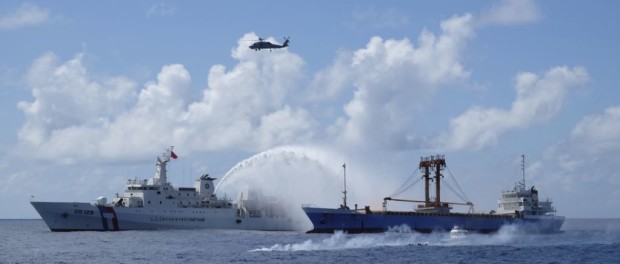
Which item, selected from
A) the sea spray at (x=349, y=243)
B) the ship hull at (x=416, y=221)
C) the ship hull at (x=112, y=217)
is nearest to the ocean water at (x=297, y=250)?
the sea spray at (x=349, y=243)

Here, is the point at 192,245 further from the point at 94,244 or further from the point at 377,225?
the point at 377,225

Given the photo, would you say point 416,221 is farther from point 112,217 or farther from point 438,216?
point 112,217

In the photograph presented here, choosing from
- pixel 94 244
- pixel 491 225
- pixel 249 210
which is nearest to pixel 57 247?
pixel 94 244

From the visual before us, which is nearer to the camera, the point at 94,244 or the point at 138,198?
the point at 94,244

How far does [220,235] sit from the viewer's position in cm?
9356

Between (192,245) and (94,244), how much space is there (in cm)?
1038

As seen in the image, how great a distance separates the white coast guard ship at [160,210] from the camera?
102 metres

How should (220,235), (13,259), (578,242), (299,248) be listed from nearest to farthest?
(13,259) < (299,248) < (578,242) < (220,235)

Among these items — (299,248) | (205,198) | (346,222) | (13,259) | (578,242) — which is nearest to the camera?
(13,259)

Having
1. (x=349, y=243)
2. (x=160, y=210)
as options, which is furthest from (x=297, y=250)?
(x=160, y=210)

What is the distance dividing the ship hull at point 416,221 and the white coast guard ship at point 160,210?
39.3 feet

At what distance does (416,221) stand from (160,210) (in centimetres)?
3477

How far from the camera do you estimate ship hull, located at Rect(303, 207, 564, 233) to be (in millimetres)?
101938

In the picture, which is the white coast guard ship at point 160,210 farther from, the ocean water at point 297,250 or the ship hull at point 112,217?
the ocean water at point 297,250
